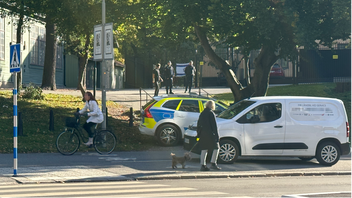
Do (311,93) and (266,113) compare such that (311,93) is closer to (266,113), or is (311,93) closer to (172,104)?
(172,104)

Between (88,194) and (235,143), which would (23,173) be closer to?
(88,194)

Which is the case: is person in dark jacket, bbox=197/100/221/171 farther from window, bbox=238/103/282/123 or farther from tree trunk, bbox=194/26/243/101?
tree trunk, bbox=194/26/243/101

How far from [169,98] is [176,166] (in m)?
4.73

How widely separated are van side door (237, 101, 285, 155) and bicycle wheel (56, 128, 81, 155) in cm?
465

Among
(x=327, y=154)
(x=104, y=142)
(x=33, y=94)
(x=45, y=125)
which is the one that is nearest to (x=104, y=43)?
(x=104, y=142)

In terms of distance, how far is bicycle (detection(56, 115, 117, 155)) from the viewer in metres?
14.4

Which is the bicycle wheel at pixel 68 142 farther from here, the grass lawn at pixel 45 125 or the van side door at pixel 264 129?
the van side door at pixel 264 129

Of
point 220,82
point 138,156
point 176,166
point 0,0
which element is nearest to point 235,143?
point 176,166

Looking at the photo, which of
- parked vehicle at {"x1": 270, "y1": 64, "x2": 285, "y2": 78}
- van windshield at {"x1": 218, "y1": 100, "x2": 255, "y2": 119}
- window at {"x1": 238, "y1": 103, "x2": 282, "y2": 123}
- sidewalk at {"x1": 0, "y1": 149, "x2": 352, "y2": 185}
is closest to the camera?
sidewalk at {"x1": 0, "y1": 149, "x2": 352, "y2": 185}

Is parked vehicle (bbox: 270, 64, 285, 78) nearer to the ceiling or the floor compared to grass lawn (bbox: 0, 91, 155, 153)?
nearer to the ceiling

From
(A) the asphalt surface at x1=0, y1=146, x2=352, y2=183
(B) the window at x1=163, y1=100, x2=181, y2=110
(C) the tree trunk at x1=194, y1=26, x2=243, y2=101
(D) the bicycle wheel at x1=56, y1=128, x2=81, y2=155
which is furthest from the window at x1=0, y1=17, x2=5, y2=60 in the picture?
(D) the bicycle wheel at x1=56, y1=128, x2=81, y2=155

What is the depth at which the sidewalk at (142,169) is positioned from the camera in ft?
34.8

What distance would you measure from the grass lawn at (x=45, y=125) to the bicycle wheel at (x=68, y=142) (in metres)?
0.96

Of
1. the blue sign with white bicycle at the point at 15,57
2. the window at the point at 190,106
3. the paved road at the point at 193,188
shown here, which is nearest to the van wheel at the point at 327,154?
the paved road at the point at 193,188
